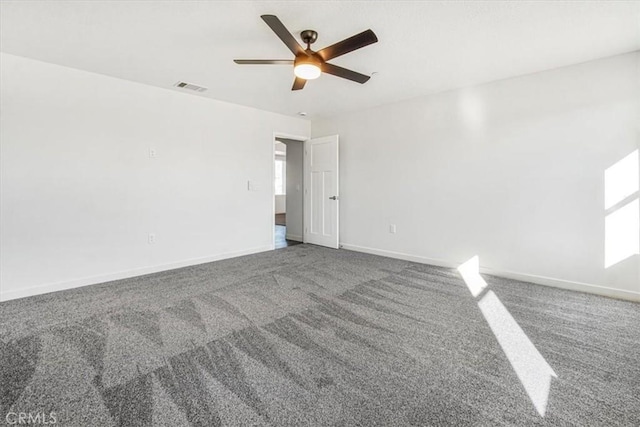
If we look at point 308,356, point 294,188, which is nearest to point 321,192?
point 294,188

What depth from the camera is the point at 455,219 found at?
425 cm

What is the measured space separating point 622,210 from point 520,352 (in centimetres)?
218

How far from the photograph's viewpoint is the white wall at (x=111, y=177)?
123 inches

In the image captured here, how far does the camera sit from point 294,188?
21.5 ft

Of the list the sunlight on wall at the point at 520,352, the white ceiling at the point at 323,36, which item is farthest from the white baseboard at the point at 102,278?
the sunlight on wall at the point at 520,352

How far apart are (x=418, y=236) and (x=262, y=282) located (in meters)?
2.45

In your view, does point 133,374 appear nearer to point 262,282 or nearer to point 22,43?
point 262,282

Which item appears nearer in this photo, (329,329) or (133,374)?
(133,374)

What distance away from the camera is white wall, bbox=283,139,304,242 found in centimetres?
640

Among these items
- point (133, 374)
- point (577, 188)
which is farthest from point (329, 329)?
point (577, 188)

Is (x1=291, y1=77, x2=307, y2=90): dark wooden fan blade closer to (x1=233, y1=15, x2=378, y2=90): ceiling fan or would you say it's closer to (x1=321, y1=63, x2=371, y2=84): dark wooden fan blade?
(x1=233, y1=15, x2=378, y2=90): ceiling fan

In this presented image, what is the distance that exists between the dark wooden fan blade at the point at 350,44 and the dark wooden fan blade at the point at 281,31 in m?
0.21

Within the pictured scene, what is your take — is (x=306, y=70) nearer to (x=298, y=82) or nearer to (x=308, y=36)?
(x=308, y=36)

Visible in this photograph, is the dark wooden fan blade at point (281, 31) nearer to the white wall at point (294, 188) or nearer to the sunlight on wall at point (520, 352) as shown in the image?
the sunlight on wall at point (520, 352)
